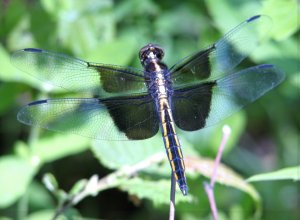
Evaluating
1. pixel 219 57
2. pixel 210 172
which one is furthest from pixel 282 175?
pixel 219 57

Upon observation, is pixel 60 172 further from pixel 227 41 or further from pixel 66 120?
pixel 227 41

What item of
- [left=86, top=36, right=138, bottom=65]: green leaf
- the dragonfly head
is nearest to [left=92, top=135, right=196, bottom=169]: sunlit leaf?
the dragonfly head

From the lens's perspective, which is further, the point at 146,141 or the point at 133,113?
the point at 146,141

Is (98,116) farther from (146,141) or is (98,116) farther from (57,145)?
(57,145)

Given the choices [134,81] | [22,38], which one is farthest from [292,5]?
[22,38]

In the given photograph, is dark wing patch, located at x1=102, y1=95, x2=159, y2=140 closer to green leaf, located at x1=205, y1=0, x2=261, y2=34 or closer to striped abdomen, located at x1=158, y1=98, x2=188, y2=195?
striped abdomen, located at x1=158, y1=98, x2=188, y2=195

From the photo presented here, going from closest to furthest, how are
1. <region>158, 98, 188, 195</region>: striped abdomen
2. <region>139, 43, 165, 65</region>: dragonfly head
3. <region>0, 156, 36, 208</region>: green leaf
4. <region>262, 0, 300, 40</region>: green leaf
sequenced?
<region>158, 98, 188, 195</region>: striped abdomen
<region>139, 43, 165, 65</region>: dragonfly head
<region>0, 156, 36, 208</region>: green leaf
<region>262, 0, 300, 40</region>: green leaf
